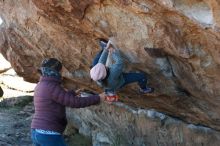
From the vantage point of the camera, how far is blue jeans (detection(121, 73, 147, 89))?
7.05m

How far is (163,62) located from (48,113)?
5.29ft

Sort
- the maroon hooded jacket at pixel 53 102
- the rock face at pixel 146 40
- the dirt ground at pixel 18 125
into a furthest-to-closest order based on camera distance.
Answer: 1. the dirt ground at pixel 18 125
2. the maroon hooded jacket at pixel 53 102
3. the rock face at pixel 146 40

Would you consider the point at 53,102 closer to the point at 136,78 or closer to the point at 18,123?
the point at 136,78

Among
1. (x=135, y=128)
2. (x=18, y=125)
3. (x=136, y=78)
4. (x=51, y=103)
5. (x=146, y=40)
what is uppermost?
(x=146, y=40)

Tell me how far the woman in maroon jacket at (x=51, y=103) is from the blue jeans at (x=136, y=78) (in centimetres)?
63

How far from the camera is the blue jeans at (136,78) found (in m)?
7.05

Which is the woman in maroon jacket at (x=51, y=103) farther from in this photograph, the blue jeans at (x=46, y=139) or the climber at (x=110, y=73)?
the climber at (x=110, y=73)

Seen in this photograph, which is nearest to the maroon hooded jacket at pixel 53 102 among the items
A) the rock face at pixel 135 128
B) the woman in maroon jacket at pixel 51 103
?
the woman in maroon jacket at pixel 51 103

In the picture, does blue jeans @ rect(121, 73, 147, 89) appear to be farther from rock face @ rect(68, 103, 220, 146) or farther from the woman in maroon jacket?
rock face @ rect(68, 103, 220, 146)

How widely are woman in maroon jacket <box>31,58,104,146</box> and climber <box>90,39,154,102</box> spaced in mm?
278

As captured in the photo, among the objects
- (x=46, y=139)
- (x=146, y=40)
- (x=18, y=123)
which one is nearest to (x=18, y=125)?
(x=18, y=123)

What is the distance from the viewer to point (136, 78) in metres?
7.17

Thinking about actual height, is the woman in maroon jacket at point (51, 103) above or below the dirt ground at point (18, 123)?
Answer: above

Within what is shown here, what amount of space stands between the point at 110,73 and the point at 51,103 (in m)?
0.84
